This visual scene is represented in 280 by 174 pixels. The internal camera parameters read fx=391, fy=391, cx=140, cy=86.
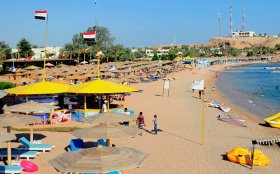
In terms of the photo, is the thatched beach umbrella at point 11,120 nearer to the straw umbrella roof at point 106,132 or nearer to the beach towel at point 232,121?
the straw umbrella roof at point 106,132

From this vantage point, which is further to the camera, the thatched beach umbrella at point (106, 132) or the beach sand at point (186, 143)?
the beach sand at point (186, 143)

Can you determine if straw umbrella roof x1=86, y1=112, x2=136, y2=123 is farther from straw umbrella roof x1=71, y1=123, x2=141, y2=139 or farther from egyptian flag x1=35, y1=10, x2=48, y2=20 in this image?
egyptian flag x1=35, y1=10, x2=48, y2=20

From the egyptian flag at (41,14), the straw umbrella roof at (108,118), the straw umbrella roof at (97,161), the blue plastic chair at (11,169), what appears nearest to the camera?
the straw umbrella roof at (97,161)

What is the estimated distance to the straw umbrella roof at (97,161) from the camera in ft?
24.3

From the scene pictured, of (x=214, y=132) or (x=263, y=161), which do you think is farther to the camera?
(x=214, y=132)

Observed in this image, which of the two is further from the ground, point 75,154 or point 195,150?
point 75,154

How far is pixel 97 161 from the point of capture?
24.8 ft

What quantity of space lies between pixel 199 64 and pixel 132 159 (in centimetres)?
9308

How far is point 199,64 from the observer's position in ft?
326

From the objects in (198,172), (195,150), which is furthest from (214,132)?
(198,172)

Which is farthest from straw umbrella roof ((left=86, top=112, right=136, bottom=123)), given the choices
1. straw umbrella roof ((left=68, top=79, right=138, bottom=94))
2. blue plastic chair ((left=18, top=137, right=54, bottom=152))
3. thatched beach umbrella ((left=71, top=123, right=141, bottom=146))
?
straw umbrella roof ((left=68, top=79, right=138, bottom=94))

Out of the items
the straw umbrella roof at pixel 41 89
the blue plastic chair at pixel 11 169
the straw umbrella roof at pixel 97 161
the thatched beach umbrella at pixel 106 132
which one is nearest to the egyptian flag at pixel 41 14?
the straw umbrella roof at pixel 41 89

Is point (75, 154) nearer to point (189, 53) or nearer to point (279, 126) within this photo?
point (279, 126)

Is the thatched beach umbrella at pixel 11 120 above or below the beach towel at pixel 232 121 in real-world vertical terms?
above
